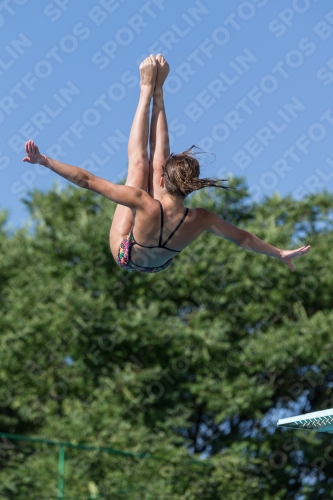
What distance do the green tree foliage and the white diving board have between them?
5315 millimetres

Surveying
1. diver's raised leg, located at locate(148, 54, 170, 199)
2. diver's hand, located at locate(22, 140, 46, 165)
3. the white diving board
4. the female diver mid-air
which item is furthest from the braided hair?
the white diving board

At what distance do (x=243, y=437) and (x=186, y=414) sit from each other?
107cm

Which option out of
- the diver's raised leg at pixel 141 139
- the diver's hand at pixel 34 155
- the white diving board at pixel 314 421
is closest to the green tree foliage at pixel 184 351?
the white diving board at pixel 314 421

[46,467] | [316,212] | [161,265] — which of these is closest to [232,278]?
[316,212]

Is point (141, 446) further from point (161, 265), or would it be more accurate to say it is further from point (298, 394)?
point (161, 265)

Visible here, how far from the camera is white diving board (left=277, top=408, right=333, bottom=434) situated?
4.89 metres

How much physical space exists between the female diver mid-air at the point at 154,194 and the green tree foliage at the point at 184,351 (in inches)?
256

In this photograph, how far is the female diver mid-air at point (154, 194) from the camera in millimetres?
4043

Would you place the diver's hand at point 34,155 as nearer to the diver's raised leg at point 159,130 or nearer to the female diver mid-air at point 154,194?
the female diver mid-air at point 154,194

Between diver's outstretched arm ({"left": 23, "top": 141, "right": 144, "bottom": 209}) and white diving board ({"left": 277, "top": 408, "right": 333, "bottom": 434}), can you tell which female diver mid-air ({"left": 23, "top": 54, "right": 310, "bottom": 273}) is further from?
white diving board ({"left": 277, "top": 408, "right": 333, "bottom": 434})

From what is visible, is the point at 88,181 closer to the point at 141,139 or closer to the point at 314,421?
the point at 141,139

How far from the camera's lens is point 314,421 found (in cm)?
514

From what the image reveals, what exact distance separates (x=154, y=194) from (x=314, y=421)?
1.96 m

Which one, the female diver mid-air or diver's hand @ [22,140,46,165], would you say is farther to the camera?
the female diver mid-air
